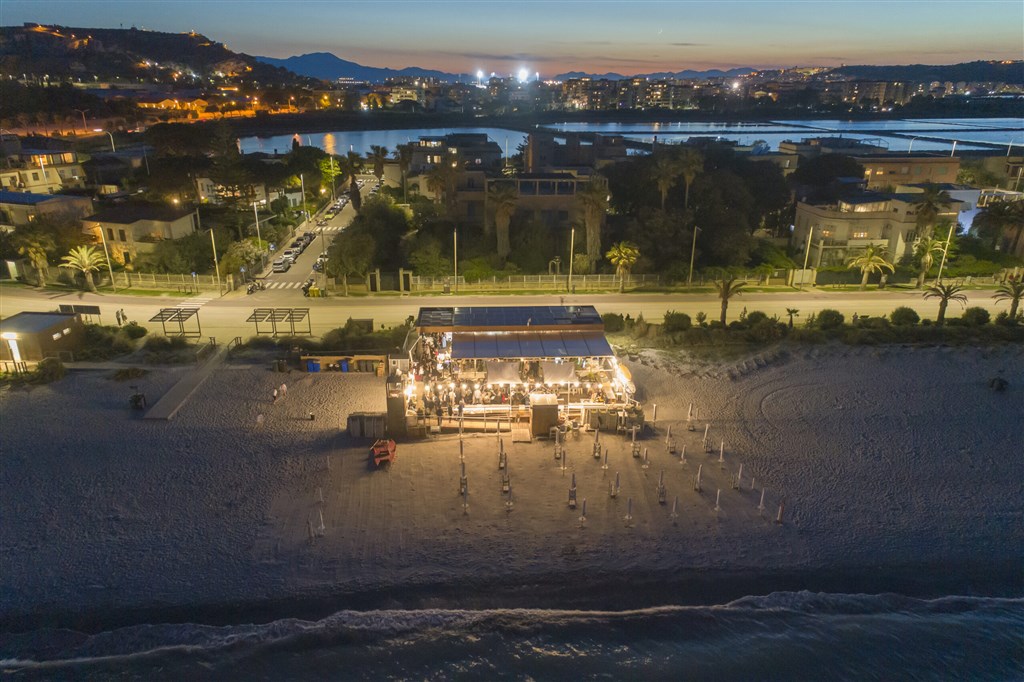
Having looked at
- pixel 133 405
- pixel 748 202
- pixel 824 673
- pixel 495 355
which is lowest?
pixel 824 673

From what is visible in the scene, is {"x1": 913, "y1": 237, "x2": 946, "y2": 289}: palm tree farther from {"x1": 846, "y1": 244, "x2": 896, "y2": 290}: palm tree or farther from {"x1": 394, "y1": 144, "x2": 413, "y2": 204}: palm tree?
{"x1": 394, "y1": 144, "x2": 413, "y2": 204}: palm tree

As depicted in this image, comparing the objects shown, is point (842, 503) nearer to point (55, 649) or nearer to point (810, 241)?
point (55, 649)

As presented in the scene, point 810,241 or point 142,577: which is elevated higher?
point 810,241

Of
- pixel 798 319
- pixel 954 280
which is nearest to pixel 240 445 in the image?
pixel 798 319

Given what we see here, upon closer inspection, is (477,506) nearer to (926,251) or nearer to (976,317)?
(976,317)

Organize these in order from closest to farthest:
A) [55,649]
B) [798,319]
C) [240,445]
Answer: [55,649], [240,445], [798,319]

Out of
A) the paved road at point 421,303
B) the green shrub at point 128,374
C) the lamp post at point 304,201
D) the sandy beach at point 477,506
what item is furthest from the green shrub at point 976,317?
the lamp post at point 304,201
